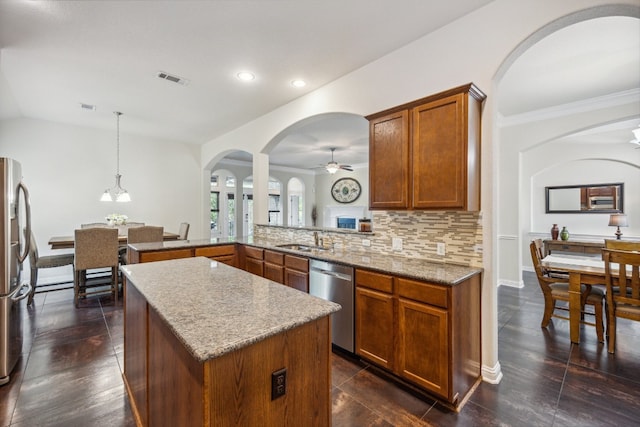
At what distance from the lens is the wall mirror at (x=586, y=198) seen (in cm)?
543

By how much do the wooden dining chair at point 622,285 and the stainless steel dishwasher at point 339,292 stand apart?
7.72ft

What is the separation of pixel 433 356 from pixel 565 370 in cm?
138

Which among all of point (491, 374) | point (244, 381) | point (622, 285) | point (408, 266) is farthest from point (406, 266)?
point (622, 285)

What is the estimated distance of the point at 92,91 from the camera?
12.4 feet

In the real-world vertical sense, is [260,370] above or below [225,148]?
below

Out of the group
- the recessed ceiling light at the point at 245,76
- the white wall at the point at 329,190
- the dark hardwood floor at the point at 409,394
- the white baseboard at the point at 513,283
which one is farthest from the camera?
the white wall at the point at 329,190

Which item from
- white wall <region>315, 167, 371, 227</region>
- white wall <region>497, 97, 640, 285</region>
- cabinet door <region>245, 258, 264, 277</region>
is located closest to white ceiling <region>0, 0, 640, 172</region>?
white wall <region>497, 97, 640, 285</region>

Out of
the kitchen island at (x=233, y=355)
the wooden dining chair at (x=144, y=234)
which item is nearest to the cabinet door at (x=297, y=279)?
the kitchen island at (x=233, y=355)

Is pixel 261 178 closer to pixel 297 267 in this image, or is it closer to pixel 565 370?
pixel 297 267

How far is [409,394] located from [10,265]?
10.8ft

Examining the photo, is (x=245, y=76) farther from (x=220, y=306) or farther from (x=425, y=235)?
(x=220, y=306)

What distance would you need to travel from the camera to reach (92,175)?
548cm

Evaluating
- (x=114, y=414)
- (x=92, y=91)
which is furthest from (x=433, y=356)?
(x=92, y=91)

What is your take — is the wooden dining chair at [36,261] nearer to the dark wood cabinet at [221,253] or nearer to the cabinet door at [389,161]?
the dark wood cabinet at [221,253]
